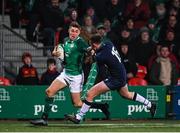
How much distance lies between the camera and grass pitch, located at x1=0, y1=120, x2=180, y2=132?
13.9 meters

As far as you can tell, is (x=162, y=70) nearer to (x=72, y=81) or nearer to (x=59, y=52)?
(x=72, y=81)

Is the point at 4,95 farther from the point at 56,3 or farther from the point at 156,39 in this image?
the point at 156,39

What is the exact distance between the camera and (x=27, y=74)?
57.7 ft

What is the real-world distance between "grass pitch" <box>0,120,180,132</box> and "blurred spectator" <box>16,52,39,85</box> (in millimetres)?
1510

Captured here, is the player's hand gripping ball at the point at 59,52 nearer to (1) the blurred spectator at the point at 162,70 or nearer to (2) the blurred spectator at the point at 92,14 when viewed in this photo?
(1) the blurred spectator at the point at 162,70

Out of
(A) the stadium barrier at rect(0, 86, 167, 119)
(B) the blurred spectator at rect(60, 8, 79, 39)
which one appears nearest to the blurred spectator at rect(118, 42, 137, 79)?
(A) the stadium barrier at rect(0, 86, 167, 119)

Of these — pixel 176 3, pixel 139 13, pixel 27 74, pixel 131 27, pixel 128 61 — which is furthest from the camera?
pixel 176 3

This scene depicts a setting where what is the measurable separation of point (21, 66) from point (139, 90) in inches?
132

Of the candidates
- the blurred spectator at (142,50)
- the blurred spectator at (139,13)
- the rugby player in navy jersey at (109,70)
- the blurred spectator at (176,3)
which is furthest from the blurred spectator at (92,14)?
the rugby player in navy jersey at (109,70)

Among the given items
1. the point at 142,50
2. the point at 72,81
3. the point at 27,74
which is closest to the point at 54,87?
the point at 72,81

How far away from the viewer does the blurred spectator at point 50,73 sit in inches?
684

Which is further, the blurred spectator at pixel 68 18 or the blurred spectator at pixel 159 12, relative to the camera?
the blurred spectator at pixel 159 12

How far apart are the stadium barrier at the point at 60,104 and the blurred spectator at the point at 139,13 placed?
334 centimetres

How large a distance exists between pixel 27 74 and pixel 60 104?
128 centimetres
